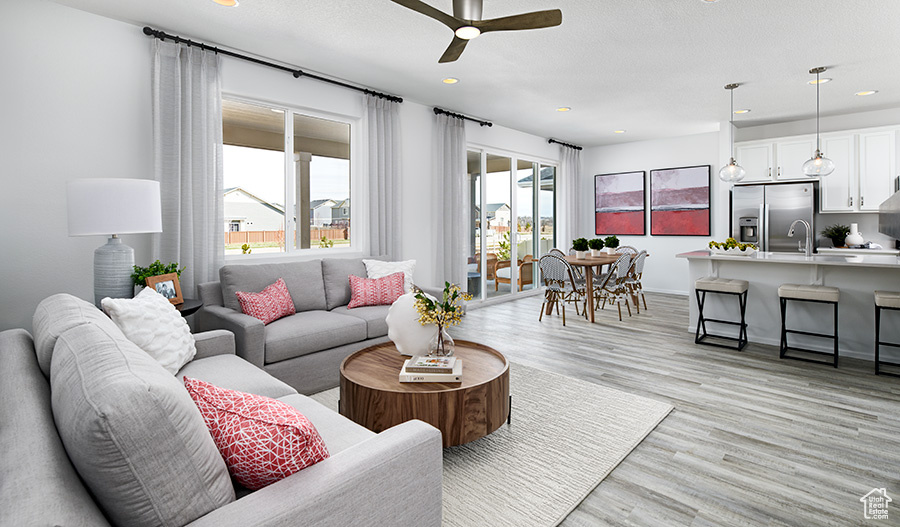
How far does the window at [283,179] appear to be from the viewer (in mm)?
4082

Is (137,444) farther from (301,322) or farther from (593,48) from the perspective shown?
(593,48)

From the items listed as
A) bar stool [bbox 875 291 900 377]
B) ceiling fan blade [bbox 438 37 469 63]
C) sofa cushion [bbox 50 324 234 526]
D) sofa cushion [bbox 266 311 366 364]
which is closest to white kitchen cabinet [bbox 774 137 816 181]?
bar stool [bbox 875 291 900 377]

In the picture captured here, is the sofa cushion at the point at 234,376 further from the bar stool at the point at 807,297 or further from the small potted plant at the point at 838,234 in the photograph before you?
the small potted plant at the point at 838,234

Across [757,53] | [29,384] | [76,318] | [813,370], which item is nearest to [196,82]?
[76,318]

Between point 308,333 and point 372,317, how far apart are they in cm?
62

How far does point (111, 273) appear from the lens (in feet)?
9.14

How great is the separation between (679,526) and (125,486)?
6.31ft

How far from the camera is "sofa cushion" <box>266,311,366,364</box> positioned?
3102 mm

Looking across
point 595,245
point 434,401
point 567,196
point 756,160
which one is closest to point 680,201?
point 756,160

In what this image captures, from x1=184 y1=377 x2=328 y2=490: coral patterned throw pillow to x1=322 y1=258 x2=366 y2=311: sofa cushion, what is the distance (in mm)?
2870

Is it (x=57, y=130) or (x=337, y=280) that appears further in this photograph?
(x=337, y=280)

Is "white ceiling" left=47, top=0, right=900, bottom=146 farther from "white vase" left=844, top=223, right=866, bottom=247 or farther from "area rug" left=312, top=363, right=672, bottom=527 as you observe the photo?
"area rug" left=312, top=363, right=672, bottom=527

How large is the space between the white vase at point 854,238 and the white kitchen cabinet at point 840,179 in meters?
0.24

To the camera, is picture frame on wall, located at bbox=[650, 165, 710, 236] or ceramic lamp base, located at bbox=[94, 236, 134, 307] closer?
ceramic lamp base, located at bbox=[94, 236, 134, 307]
